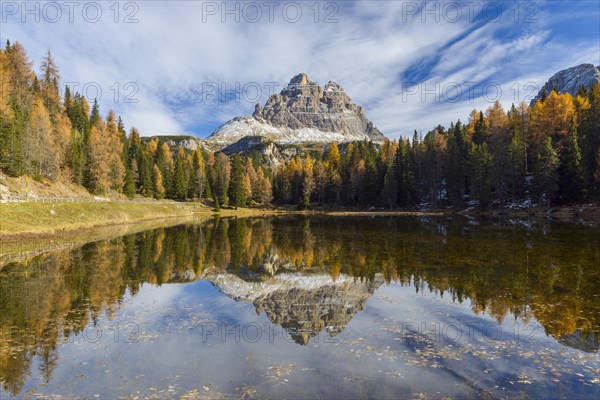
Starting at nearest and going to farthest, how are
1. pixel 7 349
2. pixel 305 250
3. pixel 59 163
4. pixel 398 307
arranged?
pixel 7 349
pixel 398 307
pixel 305 250
pixel 59 163

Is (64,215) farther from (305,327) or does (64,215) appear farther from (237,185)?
(237,185)

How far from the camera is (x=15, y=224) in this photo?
38.6 metres

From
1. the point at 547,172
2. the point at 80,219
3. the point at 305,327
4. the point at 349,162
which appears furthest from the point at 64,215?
the point at 349,162

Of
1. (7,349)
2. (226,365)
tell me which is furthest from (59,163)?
(226,365)

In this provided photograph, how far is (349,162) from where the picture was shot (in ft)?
406

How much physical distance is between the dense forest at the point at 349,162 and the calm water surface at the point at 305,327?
53.1 meters

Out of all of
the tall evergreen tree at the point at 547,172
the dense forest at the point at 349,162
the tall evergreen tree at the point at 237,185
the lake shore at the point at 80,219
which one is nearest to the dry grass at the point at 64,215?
the lake shore at the point at 80,219

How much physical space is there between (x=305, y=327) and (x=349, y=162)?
112 metres

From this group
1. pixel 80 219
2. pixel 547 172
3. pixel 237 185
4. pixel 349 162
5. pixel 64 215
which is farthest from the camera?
pixel 349 162

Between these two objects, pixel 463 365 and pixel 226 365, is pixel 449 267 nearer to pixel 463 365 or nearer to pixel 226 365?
pixel 463 365

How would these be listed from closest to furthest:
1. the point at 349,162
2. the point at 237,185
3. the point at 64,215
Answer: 1. the point at 64,215
2. the point at 237,185
3. the point at 349,162

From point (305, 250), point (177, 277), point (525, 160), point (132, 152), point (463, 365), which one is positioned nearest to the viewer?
point (463, 365)

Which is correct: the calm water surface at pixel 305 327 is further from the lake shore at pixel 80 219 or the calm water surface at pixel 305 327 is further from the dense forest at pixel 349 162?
the dense forest at pixel 349 162

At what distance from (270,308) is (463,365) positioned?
948 centimetres
